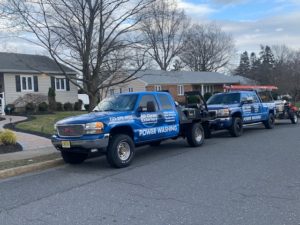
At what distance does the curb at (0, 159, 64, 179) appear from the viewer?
8.67m

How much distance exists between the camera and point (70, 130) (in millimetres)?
9305

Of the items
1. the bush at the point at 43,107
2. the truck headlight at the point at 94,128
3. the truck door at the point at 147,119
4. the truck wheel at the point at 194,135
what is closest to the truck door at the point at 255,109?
the truck wheel at the point at 194,135

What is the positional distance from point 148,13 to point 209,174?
9373 millimetres

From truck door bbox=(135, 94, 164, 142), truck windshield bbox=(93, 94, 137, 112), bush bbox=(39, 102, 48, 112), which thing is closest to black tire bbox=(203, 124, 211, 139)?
truck door bbox=(135, 94, 164, 142)

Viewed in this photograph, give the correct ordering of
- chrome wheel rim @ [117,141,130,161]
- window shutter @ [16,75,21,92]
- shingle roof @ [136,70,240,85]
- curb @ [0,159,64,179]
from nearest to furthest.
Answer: curb @ [0,159,64,179]
chrome wheel rim @ [117,141,130,161]
window shutter @ [16,75,21,92]
shingle roof @ [136,70,240,85]

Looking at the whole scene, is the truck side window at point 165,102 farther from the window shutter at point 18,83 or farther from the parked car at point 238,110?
the window shutter at point 18,83

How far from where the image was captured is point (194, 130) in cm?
1235

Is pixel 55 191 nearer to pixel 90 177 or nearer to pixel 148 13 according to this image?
pixel 90 177

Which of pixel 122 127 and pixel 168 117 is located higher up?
pixel 168 117

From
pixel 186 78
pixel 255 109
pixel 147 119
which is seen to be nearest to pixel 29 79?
pixel 255 109

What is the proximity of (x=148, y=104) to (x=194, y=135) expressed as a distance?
109 inches

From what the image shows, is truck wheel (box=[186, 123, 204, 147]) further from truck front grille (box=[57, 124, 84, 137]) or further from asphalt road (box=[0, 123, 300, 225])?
truck front grille (box=[57, 124, 84, 137])

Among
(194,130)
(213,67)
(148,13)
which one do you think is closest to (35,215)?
(194,130)

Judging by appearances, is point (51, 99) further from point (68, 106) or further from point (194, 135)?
point (194, 135)
